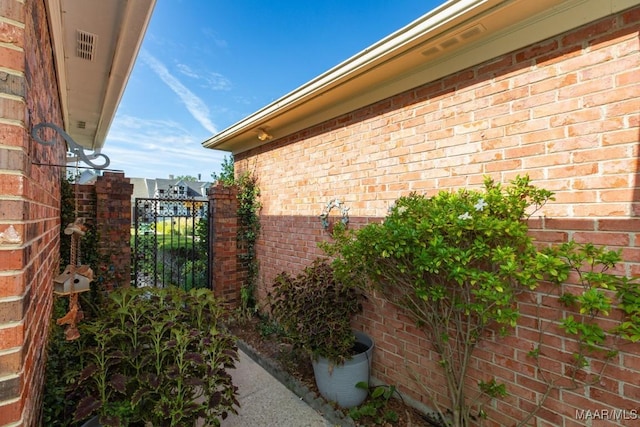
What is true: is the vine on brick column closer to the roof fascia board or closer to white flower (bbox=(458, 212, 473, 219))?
the roof fascia board

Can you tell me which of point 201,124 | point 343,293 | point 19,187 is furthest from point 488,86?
point 201,124

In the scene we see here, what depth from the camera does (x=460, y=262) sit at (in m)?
2.00

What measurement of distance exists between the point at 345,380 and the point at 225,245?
3270 mm

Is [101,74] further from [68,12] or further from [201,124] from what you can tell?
[201,124]

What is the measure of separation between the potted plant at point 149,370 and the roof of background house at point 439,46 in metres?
2.70

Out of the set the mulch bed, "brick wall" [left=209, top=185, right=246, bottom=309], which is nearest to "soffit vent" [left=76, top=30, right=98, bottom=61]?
"brick wall" [left=209, top=185, right=246, bottom=309]

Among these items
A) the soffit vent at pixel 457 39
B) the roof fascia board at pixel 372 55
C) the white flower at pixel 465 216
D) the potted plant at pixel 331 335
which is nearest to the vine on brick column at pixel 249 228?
the roof fascia board at pixel 372 55

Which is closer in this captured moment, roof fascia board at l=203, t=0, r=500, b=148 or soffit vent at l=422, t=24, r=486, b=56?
roof fascia board at l=203, t=0, r=500, b=148

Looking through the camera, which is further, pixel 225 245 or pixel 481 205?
pixel 225 245

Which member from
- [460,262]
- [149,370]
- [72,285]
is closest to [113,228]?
[149,370]

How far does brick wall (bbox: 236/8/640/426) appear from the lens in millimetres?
1730

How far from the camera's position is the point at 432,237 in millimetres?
2115

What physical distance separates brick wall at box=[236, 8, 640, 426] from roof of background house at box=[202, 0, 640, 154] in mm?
81

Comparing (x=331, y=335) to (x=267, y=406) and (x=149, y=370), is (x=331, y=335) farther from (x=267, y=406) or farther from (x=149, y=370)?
(x=149, y=370)
